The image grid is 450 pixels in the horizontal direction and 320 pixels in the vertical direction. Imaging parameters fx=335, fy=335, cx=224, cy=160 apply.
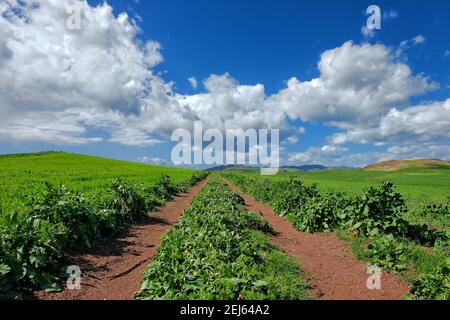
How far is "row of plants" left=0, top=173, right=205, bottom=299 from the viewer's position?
23.3ft

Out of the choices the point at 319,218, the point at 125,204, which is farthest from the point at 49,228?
the point at 319,218

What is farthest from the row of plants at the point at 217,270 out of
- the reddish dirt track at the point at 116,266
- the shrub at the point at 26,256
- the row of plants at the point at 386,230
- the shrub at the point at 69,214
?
the shrub at the point at 69,214

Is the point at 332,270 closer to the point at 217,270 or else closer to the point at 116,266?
the point at 217,270

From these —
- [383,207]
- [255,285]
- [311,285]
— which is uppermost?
[383,207]

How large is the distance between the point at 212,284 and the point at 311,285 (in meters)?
3.16

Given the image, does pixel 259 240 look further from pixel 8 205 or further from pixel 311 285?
pixel 8 205

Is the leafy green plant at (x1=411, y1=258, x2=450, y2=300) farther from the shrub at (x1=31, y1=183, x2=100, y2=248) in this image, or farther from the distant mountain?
the distant mountain

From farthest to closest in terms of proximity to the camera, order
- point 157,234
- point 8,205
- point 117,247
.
A: point 157,234, point 8,205, point 117,247

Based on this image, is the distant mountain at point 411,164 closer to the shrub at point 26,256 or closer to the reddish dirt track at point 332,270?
the reddish dirt track at point 332,270

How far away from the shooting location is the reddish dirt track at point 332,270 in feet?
26.0
